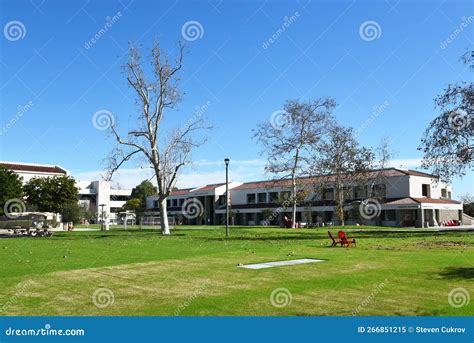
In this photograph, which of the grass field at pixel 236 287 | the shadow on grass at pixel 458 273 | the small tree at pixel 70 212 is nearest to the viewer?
the grass field at pixel 236 287

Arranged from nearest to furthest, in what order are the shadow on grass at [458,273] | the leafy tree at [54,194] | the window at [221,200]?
the shadow on grass at [458,273] < the leafy tree at [54,194] < the window at [221,200]

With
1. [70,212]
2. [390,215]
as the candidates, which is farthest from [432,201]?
[70,212]

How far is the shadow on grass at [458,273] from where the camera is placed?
36.1ft

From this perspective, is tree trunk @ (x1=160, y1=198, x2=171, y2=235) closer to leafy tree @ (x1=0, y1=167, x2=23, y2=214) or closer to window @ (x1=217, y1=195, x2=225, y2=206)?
leafy tree @ (x1=0, y1=167, x2=23, y2=214)

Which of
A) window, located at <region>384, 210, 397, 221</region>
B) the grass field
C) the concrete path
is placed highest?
window, located at <region>384, 210, 397, 221</region>

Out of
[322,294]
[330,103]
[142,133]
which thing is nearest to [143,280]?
[322,294]

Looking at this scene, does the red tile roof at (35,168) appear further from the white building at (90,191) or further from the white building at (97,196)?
the white building at (97,196)

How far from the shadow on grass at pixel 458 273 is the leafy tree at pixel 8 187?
61500 millimetres

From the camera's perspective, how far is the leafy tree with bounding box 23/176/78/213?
6938cm

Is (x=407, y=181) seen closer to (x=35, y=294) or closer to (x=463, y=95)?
(x=463, y=95)

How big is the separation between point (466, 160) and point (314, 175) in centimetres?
2289

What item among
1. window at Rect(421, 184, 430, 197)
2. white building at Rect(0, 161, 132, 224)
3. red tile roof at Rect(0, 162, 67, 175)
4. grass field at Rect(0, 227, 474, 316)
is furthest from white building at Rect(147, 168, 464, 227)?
red tile roof at Rect(0, 162, 67, 175)

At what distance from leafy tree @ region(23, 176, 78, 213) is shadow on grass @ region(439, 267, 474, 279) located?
64.4 meters

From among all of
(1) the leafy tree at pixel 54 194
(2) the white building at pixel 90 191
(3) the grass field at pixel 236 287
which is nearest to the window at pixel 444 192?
(1) the leafy tree at pixel 54 194
